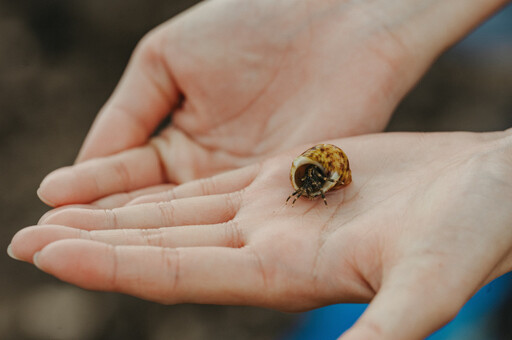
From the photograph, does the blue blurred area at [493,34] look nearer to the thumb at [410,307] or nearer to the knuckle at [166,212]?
the knuckle at [166,212]

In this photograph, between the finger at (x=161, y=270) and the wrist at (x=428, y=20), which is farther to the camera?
the wrist at (x=428, y=20)

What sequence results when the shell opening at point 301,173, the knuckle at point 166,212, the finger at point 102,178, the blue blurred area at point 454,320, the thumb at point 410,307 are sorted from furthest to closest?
the blue blurred area at point 454,320
the finger at point 102,178
the shell opening at point 301,173
the knuckle at point 166,212
the thumb at point 410,307

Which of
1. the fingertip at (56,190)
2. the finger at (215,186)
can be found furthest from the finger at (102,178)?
the finger at (215,186)

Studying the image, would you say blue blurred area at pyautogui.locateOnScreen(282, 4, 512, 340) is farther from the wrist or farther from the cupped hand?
the wrist

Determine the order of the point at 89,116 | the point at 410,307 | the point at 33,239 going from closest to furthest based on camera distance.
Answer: the point at 410,307 → the point at 33,239 → the point at 89,116

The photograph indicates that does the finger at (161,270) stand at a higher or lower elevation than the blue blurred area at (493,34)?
higher

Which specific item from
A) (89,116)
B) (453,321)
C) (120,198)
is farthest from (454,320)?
(89,116)

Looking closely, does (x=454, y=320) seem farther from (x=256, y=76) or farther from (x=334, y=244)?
(x=256, y=76)
